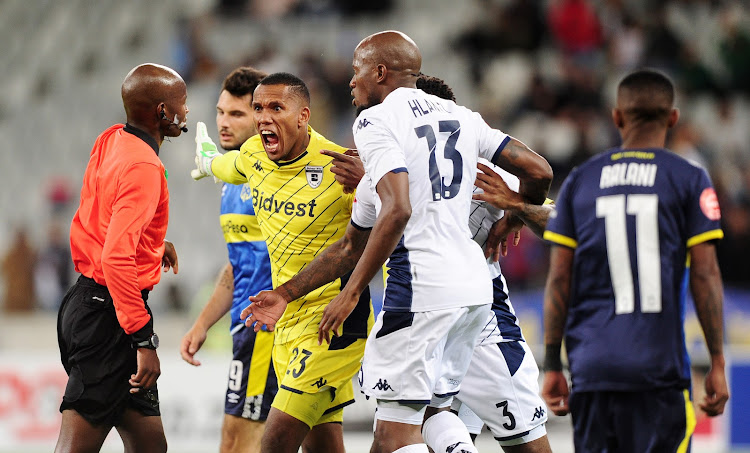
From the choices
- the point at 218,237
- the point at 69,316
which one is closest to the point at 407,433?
the point at 69,316

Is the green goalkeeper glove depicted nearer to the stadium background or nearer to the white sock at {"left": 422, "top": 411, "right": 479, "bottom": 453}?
the white sock at {"left": 422, "top": 411, "right": 479, "bottom": 453}

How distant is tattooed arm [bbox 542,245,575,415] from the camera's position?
467cm

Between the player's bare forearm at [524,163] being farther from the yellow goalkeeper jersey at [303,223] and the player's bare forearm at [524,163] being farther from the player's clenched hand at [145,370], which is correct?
the player's clenched hand at [145,370]

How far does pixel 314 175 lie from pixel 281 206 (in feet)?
0.87

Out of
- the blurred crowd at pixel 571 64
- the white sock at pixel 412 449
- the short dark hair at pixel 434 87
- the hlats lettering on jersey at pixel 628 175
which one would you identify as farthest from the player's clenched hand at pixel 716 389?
the blurred crowd at pixel 571 64

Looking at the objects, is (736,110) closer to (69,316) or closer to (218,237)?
(218,237)

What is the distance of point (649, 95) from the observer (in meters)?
4.62

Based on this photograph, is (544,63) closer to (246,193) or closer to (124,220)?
(246,193)

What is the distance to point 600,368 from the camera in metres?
4.54

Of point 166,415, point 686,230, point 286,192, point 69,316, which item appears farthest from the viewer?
point 166,415

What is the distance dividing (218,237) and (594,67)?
690 centimetres

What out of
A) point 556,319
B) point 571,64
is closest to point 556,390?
point 556,319

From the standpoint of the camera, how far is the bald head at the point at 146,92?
558 centimetres

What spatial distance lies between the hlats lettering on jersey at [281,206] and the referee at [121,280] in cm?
67
